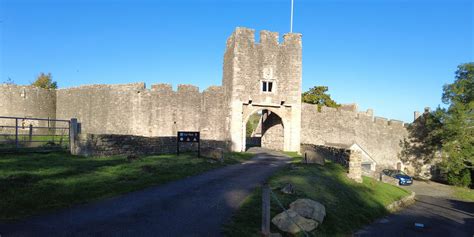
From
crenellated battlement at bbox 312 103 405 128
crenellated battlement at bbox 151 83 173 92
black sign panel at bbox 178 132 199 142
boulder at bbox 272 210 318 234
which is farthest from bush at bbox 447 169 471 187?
boulder at bbox 272 210 318 234

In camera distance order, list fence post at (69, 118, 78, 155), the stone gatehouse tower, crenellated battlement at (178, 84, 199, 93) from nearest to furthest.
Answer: fence post at (69, 118, 78, 155) → crenellated battlement at (178, 84, 199, 93) → the stone gatehouse tower

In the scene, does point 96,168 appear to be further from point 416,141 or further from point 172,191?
point 416,141

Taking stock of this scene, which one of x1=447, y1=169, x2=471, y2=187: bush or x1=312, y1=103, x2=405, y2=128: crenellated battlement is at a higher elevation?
x1=312, y1=103, x2=405, y2=128: crenellated battlement

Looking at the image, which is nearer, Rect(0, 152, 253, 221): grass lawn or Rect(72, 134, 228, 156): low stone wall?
Rect(0, 152, 253, 221): grass lawn

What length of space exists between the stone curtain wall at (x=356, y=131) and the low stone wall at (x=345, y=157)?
269 inches

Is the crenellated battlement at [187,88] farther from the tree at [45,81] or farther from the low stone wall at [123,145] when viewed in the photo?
Result: the tree at [45,81]

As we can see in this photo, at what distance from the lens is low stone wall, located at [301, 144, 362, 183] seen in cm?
1739

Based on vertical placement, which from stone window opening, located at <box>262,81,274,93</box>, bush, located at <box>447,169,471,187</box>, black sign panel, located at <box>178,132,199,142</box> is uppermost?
stone window opening, located at <box>262,81,274,93</box>

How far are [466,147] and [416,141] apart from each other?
807 centimetres

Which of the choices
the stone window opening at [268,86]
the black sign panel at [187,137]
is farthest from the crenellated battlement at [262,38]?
the black sign panel at [187,137]

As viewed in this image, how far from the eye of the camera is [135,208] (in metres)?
8.72

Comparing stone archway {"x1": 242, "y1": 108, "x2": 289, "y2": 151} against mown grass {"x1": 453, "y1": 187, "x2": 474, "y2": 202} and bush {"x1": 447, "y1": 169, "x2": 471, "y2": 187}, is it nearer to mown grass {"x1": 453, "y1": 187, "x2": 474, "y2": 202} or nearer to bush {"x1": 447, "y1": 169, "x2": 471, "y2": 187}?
mown grass {"x1": 453, "y1": 187, "x2": 474, "y2": 202}

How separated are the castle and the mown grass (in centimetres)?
1233

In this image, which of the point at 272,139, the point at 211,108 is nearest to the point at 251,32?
the point at 211,108
